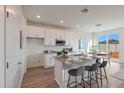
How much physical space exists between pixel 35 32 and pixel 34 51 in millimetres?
1150

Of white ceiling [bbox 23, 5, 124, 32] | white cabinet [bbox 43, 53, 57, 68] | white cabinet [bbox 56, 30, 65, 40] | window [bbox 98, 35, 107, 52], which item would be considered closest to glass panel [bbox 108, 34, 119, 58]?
window [bbox 98, 35, 107, 52]

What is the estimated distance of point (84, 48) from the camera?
7.58 m

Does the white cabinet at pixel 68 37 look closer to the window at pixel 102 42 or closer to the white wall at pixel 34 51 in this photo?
the white wall at pixel 34 51

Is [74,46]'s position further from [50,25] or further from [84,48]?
[50,25]

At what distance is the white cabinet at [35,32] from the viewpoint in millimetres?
4605

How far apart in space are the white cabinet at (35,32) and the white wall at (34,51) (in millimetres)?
466

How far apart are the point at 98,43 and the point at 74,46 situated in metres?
2.75

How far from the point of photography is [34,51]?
16.8ft

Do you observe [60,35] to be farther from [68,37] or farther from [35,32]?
[35,32]

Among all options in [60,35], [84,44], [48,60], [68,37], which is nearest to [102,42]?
[84,44]

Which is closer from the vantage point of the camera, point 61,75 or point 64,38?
point 61,75

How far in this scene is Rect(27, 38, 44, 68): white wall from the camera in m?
4.95
